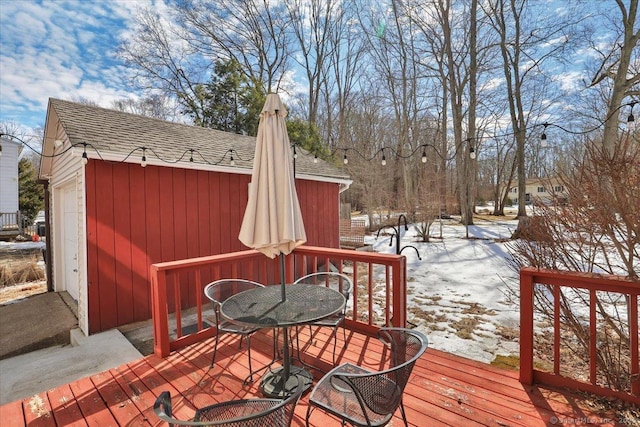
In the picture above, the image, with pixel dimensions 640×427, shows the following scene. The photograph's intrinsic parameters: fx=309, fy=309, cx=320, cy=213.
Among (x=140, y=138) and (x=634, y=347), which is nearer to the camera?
(x=634, y=347)

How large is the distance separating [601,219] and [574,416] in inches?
59.1

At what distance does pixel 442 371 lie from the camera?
2.58 metres

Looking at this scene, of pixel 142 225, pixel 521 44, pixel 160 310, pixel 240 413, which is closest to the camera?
pixel 240 413

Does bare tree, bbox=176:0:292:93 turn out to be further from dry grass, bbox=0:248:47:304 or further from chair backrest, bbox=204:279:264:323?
chair backrest, bbox=204:279:264:323

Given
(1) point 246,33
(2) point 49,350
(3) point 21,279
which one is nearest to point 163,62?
(1) point 246,33

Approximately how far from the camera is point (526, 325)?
2.38 metres

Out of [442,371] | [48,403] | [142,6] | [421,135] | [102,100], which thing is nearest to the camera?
[48,403]

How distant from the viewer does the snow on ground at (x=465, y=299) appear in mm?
4039

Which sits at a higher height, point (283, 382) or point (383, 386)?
point (383, 386)

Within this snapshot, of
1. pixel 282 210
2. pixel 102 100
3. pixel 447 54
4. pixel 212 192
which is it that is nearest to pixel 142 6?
pixel 102 100

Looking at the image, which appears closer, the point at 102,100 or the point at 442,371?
the point at 442,371

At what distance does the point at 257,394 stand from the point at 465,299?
479 centimetres

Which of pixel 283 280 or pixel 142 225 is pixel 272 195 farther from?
pixel 142 225

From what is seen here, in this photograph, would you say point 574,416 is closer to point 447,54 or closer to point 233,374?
point 233,374
